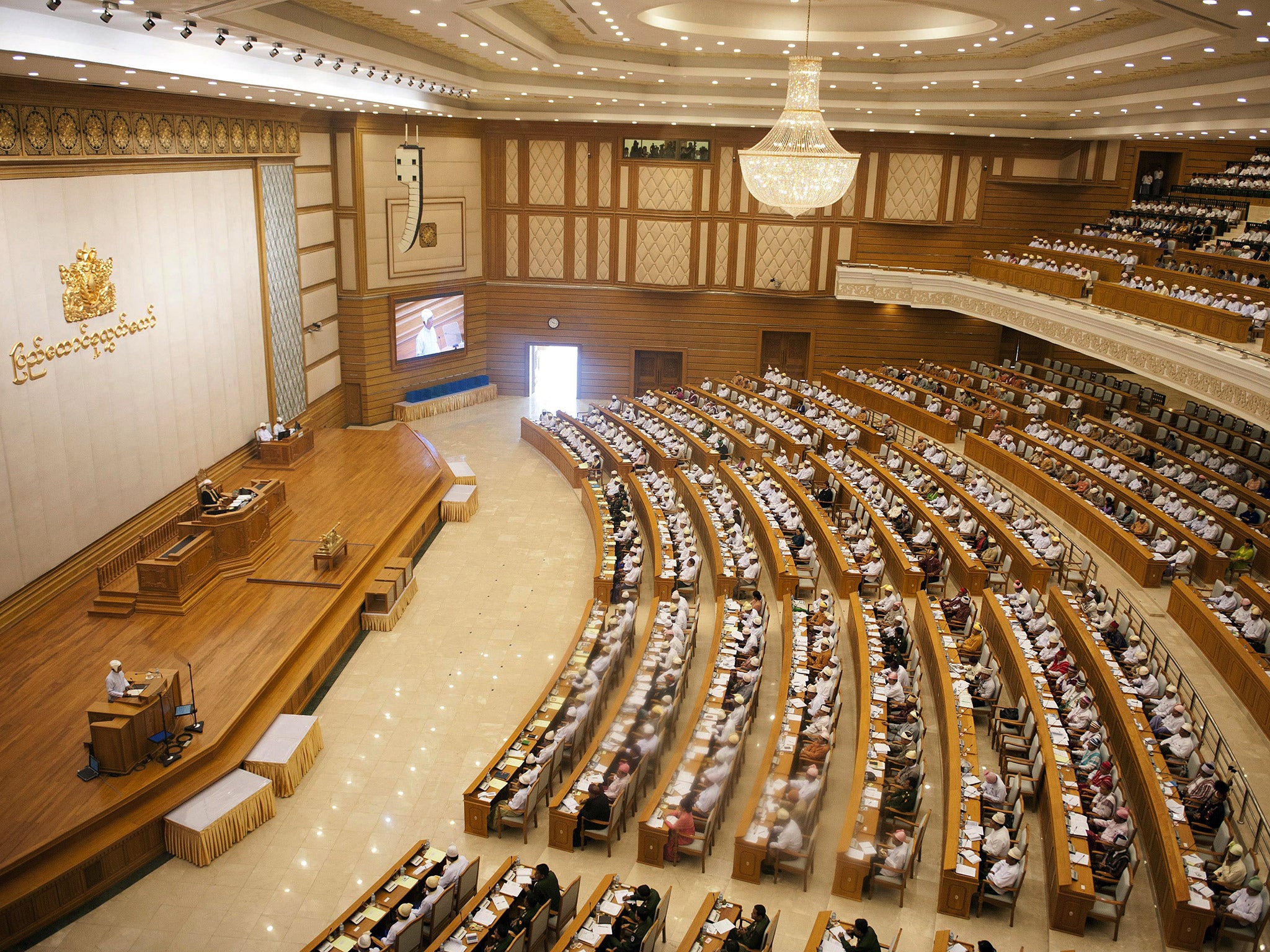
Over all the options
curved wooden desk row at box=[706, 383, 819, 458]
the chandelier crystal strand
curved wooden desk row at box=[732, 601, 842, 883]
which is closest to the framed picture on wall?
curved wooden desk row at box=[706, 383, 819, 458]

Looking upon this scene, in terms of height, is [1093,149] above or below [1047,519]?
above

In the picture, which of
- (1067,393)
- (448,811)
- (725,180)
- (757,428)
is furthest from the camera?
(725,180)

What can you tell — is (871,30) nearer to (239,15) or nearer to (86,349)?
(239,15)

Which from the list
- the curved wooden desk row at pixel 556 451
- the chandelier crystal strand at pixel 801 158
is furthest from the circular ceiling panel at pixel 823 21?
the curved wooden desk row at pixel 556 451

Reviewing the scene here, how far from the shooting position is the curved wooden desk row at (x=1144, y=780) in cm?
709

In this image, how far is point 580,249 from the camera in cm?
2361

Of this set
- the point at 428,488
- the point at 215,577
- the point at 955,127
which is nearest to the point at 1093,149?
the point at 955,127

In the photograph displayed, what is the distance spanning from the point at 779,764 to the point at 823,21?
41.0 feet

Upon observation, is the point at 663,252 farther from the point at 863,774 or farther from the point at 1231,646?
the point at 863,774

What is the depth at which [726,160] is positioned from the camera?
74.6 feet

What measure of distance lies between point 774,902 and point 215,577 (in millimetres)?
8317

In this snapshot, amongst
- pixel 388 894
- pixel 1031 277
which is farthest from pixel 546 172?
pixel 388 894

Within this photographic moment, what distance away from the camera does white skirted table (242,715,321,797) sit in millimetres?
9109

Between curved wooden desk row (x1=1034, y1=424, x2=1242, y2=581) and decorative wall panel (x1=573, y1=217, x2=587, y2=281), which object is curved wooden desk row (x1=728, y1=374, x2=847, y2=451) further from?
decorative wall panel (x1=573, y1=217, x2=587, y2=281)
